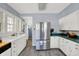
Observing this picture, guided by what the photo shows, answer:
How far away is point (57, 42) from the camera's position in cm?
466

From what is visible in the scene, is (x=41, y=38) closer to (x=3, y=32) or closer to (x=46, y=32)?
(x=46, y=32)

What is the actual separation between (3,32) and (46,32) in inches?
83.2

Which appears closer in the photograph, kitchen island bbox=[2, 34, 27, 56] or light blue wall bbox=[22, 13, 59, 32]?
kitchen island bbox=[2, 34, 27, 56]

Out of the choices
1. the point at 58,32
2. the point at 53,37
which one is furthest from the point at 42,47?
the point at 58,32

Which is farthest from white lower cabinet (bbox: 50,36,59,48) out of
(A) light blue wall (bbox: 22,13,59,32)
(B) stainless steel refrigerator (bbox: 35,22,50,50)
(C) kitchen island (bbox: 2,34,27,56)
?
(C) kitchen island (bbox: 2,34,27,56)

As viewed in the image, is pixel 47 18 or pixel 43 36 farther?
pixel 47 18

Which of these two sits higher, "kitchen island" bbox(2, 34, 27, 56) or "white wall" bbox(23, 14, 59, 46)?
"white wall" bbox(23, 14, 59, 46)

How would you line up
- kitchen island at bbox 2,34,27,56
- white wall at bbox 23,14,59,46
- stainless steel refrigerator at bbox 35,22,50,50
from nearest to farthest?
kitchen island at bbox 2,34,27,56 < stainless steel refrigerator at bbox 35,22,50,50 < white wall at bbox 23,14,59,46

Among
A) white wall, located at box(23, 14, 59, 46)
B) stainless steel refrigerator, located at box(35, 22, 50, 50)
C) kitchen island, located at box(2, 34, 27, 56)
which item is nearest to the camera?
kitchen island, located at box(2, 34, 27, 56)

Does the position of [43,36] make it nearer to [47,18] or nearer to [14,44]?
[47,18]

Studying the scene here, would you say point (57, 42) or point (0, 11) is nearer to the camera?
point (0, 11)

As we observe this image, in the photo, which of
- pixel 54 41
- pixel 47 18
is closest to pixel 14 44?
pixel 54 41

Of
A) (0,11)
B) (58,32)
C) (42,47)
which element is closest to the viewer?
(0,11)

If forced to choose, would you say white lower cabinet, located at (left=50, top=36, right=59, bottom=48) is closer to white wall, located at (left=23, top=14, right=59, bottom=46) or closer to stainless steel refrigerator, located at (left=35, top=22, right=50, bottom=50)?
stainless steel refrigerator, located at (left=35, top=22, right=50, bottom=50)
